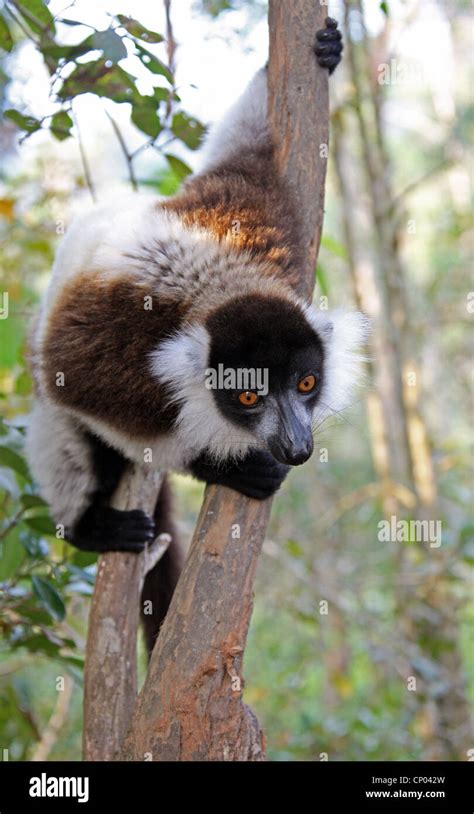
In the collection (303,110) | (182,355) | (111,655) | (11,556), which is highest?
(303,110)

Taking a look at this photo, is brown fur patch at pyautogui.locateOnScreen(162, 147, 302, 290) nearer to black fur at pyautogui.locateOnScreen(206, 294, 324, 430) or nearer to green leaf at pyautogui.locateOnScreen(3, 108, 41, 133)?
black fur at pyautogui.locateOnScreen(206, 294, 324, 430)

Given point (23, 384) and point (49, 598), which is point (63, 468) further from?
point (23, 384)

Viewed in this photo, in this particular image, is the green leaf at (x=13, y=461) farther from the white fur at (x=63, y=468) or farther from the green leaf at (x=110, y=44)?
the green leaf at (x=110, y=44)

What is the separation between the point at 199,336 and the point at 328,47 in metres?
1.30

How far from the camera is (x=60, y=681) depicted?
399 centimetres

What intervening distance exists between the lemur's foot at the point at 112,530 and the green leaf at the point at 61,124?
1.69 metres

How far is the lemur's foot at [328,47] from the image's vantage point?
131 inches

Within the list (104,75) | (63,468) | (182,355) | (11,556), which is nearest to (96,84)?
(104,75)

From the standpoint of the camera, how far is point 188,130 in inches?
155

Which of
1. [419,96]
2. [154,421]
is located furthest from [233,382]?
[419,96]

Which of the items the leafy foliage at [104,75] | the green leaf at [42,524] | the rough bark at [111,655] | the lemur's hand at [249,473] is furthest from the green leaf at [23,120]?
the rough bark at [111,655]

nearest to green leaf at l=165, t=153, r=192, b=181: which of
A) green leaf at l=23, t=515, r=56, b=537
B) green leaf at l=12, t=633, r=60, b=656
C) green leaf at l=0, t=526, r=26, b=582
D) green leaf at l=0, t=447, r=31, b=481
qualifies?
green leaf at l=0, t=447, r=31, b=481

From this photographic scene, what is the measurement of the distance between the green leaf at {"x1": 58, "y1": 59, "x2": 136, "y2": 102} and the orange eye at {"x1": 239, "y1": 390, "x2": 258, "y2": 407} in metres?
1.42
